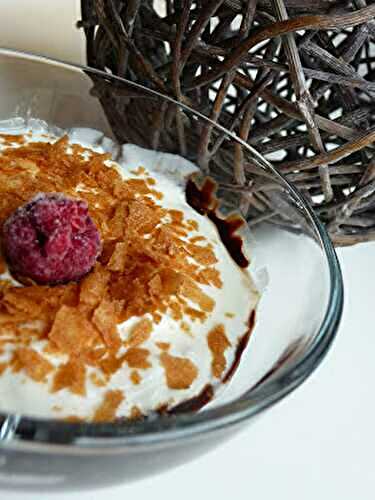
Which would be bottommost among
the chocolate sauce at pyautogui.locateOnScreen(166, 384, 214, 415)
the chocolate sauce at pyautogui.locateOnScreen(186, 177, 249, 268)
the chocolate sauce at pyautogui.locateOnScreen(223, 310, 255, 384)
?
the chocolate sauce at pyautogui.locateOnScreen(166, 384, 214, 415)

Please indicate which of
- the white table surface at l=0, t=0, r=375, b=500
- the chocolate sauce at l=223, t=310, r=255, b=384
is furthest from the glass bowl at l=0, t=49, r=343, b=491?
the white table surface at l=0, t=0, r=375, b=500

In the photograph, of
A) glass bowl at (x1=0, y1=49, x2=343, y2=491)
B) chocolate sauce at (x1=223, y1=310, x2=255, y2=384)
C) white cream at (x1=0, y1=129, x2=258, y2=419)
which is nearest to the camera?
glass bowl at (x1=0, y1=49, x2=343, y2=491)

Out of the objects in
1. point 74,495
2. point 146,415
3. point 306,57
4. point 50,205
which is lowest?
point 74,495

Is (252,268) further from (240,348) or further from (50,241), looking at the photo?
(50,241)

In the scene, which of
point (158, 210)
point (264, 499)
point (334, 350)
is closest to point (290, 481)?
point (264, 499)

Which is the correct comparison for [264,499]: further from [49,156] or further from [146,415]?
[49,156]

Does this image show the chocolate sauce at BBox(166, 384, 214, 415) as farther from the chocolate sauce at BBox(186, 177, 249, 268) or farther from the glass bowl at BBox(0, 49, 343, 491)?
the chocolate sauce at BBox(186, 177, 249, 268)
